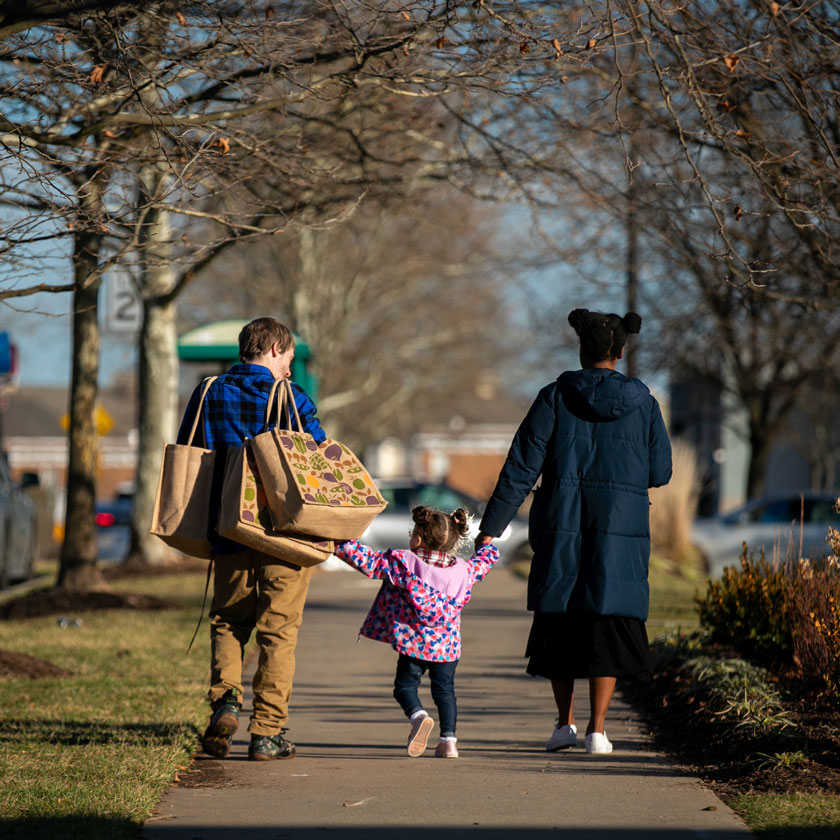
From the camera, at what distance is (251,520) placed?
5609 millimetres

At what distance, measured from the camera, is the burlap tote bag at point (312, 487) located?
18.3 ft

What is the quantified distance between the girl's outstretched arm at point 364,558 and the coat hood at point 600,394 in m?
1.13

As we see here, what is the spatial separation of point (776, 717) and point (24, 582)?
13591 millimetres

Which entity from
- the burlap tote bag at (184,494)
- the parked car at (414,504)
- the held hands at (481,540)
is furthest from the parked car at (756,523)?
the burlap tote bag at (184,494)

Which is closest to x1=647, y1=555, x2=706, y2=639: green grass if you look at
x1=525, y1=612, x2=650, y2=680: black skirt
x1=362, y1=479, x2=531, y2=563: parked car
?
x1=362, y1=479, x2=531, y2=563: parked car

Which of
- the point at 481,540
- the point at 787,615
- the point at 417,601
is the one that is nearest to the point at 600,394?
the point at 481,540

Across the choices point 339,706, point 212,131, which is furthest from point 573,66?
point 339,706

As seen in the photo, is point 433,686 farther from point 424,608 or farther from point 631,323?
point 631,323

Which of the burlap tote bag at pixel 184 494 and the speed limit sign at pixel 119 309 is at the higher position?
the speed limit sign at pixel 119 309

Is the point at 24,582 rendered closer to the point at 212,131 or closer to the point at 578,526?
the point at 212,131

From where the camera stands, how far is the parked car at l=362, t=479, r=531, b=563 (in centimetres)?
2020

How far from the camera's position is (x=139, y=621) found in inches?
464

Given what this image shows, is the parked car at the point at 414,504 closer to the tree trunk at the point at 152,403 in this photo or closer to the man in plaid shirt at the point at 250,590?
the tree trunk at the point at 152,403

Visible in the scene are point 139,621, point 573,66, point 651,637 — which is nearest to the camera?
point 573,66
